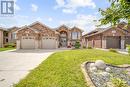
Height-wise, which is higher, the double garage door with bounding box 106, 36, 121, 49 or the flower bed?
the double garage door with bounding box 106, 36, 121, 49

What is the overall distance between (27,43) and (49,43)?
4.44m

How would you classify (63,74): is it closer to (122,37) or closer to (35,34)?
(35,34)

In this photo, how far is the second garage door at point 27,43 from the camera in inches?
1437

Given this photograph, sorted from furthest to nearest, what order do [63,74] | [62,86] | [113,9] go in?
1. [63,74]
2. [62,86]
3. [113,9]

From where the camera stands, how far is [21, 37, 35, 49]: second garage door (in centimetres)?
3650

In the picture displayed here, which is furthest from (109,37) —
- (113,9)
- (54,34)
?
(113,9)

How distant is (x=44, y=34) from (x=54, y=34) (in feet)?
6.57

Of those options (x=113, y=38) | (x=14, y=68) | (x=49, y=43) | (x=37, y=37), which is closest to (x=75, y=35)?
(x=113, y=38)

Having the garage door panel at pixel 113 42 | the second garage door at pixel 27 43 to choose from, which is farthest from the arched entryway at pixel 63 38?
the second garage door at pixel 27 43

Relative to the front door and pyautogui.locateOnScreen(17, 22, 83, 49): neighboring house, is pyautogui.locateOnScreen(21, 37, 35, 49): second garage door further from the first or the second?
the front door

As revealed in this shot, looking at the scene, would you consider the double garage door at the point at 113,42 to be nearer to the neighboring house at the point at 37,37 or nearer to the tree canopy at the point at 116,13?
the neighboring house at the point at 37,37

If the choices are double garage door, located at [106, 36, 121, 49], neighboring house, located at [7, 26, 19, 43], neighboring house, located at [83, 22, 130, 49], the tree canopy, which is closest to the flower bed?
the tree canopy

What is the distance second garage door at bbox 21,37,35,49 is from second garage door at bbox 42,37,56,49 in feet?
8.01

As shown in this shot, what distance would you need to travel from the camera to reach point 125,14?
452 cm
